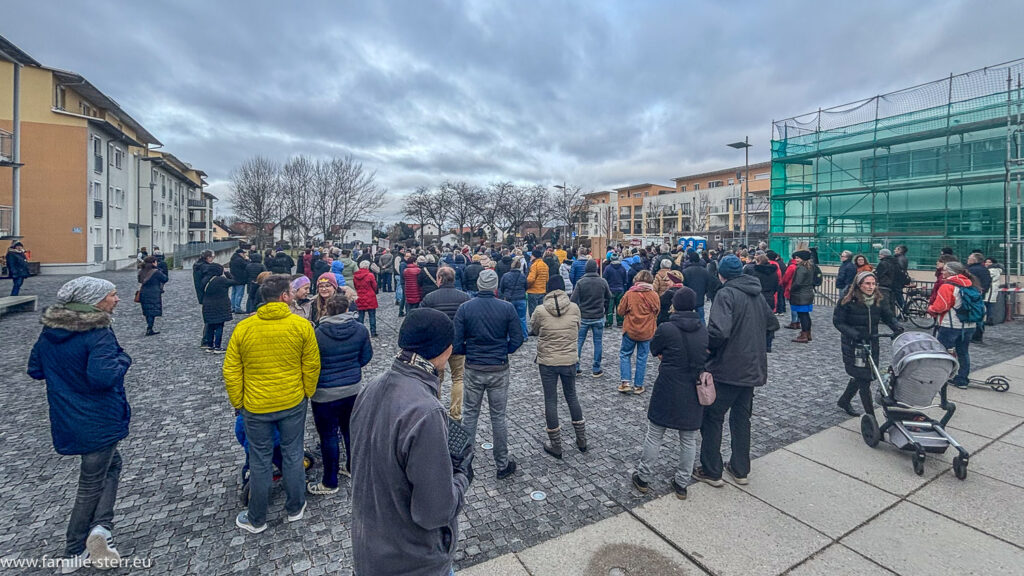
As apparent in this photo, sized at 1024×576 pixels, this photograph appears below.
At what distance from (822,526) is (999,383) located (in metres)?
5.59

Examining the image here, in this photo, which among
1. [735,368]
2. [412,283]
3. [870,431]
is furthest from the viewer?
[412,283]

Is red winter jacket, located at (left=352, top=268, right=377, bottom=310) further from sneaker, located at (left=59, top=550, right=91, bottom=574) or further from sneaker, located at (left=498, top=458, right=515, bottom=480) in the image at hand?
sneaker, located at (left=59, top=550, right=91, bottom=574)

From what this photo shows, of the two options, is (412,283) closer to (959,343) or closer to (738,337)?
(738,337)

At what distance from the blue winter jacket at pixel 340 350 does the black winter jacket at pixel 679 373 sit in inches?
97.9

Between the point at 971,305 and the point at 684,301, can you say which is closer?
the point at 684,301

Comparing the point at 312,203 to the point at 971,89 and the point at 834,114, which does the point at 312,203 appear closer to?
the point at 834,114

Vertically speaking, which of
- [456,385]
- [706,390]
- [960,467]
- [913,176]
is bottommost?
[960,467]

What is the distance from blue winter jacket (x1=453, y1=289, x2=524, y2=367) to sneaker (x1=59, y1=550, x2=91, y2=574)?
117 inches

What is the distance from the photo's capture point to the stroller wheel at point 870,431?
→ 16.3 feet

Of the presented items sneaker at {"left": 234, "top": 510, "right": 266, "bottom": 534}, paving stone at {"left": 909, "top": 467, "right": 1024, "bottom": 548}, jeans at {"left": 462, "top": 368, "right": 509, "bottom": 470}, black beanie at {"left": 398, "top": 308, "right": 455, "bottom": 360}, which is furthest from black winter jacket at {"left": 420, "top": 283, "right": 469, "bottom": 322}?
paving stone at {"left": 909, "top": 467, "right": 1024, "bottom": 548}

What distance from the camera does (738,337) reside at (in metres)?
4.23

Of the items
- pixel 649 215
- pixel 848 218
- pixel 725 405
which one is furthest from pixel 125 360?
pixel 649 215

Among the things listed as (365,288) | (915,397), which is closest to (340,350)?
(915,397)

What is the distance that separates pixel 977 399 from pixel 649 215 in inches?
2976
